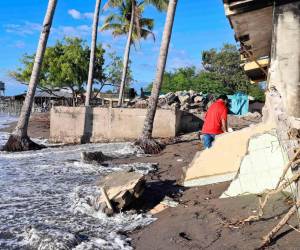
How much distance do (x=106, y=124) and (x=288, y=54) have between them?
14040 mm

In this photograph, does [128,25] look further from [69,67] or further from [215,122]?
[215,122]

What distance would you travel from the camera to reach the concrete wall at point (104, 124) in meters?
18.7

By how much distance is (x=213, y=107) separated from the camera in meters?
9.70

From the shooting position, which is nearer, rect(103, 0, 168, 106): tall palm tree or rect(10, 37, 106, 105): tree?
rect(103, 0, 168, 106): tall palm tree

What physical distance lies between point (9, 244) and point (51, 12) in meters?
13.0

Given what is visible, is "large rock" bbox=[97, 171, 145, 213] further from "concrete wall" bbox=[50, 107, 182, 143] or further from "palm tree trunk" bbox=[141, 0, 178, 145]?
"concrete wall" bbox=[50, 107, 182, 143]

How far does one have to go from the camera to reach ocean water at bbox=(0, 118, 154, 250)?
6375 millimetres

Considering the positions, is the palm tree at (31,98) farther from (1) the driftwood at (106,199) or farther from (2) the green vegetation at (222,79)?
(2) the green vegetation at (222,79)

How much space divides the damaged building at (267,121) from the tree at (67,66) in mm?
33045

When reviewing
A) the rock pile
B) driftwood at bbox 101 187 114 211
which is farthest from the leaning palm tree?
the rock pile

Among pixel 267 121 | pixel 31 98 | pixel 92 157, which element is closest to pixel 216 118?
pixel 267 121

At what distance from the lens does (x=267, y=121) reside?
23.4ft

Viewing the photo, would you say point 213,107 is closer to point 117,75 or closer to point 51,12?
point 51,12

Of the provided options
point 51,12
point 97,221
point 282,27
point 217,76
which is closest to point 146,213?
point 97,221
